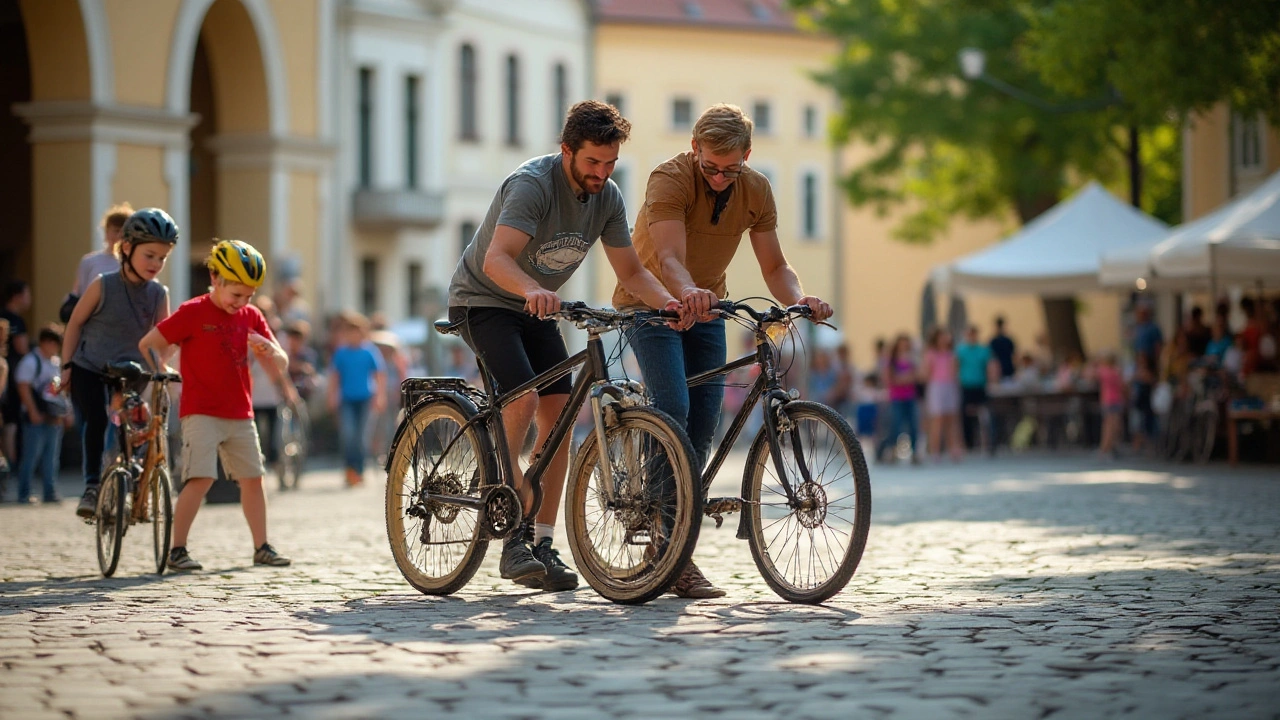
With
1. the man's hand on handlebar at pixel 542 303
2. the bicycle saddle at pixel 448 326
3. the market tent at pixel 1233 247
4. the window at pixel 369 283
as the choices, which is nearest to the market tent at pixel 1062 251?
the market tent at pixel 1233 247

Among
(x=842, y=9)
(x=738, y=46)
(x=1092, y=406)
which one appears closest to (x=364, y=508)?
(x=1092, y=406)

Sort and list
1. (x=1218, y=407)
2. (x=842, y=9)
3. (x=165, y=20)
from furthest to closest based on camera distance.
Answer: (x=842, y=9), (x=165, y=20), (x=1218, y=407)

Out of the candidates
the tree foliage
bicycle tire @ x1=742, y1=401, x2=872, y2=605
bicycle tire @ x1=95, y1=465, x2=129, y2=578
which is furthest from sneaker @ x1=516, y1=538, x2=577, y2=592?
the tree foliage

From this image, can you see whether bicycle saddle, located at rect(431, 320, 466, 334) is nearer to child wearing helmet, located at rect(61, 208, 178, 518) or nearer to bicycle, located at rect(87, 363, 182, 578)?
bicycle, located at rect(87, 363, 182, 578)

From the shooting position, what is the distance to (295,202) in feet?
103

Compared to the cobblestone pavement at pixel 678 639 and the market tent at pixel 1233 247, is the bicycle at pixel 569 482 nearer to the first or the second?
the cobblestone pavement at pixel 678 639

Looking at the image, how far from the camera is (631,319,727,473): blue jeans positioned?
27.1 ft

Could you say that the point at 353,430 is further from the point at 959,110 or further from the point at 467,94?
the point at 467,94

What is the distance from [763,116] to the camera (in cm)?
6338

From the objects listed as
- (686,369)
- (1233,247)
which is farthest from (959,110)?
(686,369)

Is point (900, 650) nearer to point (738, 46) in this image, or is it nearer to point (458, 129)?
point (458, 129)

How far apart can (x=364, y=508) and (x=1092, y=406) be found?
1526 centimetres

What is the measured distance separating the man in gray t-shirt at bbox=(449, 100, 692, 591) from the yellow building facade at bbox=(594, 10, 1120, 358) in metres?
49.3

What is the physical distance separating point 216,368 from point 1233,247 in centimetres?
1306
